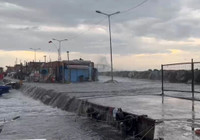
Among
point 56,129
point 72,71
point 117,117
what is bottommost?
point 56,129

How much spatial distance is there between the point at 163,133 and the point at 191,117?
2.75 meters

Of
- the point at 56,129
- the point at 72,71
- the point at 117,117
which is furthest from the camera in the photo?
the point at 72,71

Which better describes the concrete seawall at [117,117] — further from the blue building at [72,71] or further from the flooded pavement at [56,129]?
the blue building at [72,71]

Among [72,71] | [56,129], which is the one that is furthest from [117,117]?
[72,71]

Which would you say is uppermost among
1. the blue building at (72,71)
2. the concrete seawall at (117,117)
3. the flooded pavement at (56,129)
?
the blue building at (72,71)

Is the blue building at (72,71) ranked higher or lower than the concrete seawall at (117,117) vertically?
higher

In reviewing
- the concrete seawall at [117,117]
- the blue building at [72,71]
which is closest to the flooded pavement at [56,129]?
the concrete seawall at [117,117]

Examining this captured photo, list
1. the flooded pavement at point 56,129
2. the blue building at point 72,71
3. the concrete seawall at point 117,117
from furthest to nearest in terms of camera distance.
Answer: the blue building at point 72,71 → the flooded pavement at point 56,129 → the concrete seawall at point 117,117

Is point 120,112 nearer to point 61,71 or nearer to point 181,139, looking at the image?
point 181,139

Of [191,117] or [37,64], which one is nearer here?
[191,117]

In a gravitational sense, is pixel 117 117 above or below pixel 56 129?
above

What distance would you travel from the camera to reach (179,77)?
1719 inches

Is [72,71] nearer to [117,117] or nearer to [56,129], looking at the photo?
[56,129]

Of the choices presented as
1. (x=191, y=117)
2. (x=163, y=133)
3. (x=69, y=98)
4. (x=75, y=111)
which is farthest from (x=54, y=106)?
(x=163, y=133)
